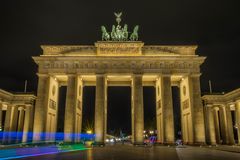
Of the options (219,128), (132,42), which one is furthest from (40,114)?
(219,128)

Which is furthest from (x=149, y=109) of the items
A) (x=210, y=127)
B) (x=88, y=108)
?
(x=210, y=127)

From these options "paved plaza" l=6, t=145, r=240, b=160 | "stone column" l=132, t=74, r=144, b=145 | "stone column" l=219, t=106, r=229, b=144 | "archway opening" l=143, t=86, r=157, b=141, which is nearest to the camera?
"paved plaza" l=6, t=145, r=240, b=160

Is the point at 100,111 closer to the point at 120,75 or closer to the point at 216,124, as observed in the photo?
the point at 120,75

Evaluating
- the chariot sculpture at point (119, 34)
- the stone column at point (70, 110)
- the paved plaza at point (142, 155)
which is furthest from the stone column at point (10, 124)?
the paved plaza at point (142, 155)

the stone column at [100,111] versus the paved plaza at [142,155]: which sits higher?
the stone column at [100,111]

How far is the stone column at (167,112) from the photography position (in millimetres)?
43000

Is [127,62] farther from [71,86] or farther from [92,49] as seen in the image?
[71,86]

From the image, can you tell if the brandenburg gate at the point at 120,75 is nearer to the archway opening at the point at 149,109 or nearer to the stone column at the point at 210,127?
the stone column at the point at 210,127

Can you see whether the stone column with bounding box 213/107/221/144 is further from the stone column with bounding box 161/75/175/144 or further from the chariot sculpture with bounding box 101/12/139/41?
the chariot sculpture with bounding box 101/12/139/41

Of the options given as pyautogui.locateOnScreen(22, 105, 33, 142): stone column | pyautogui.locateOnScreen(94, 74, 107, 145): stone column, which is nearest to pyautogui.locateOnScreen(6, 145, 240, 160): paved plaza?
pyautogui.locateOnScreen(94, 74, 107, 145): stone column

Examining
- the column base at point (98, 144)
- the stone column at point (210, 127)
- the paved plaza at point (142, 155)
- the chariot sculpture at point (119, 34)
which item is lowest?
the column base at point (98, 144)

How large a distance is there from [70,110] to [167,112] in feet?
61.0

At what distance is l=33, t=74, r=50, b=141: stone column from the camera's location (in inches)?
1697

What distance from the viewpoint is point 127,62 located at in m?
46.7
